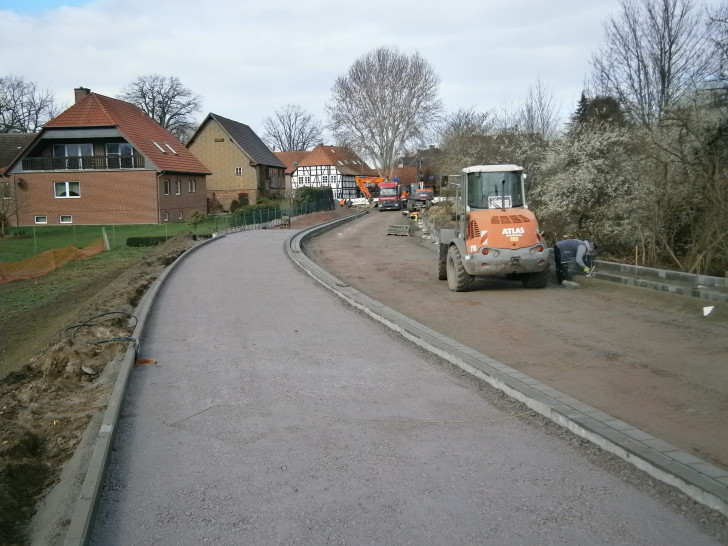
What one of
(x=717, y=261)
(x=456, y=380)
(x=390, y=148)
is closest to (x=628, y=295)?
(x=717, y=261)

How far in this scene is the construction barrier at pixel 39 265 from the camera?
22.5 m

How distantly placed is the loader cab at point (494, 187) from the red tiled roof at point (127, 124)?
34952 millimetres

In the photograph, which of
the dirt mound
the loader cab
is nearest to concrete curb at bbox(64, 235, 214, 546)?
the dirt mound

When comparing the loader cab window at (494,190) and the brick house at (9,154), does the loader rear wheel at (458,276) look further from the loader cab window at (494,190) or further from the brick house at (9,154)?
the brick house at (9,154)

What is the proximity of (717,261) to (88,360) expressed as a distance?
35.8ft

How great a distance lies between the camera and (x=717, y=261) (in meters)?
12.7

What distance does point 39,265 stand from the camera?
2434cm

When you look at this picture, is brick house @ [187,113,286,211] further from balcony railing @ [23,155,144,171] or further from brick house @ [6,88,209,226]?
balcony railing @ [23,155,144,171]

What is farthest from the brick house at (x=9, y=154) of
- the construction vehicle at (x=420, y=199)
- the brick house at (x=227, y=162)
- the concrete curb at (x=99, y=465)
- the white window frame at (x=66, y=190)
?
the concrete curb at (x=99, y=465)

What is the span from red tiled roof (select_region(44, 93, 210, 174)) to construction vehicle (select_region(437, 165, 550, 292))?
35.0 meters

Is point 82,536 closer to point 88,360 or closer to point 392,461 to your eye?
point 392,461

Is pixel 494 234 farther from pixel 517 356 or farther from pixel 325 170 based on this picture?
pixel 325 170

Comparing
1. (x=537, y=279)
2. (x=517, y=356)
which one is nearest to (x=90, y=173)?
(x=537, y=279)

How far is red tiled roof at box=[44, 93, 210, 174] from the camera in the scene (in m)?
46.0
